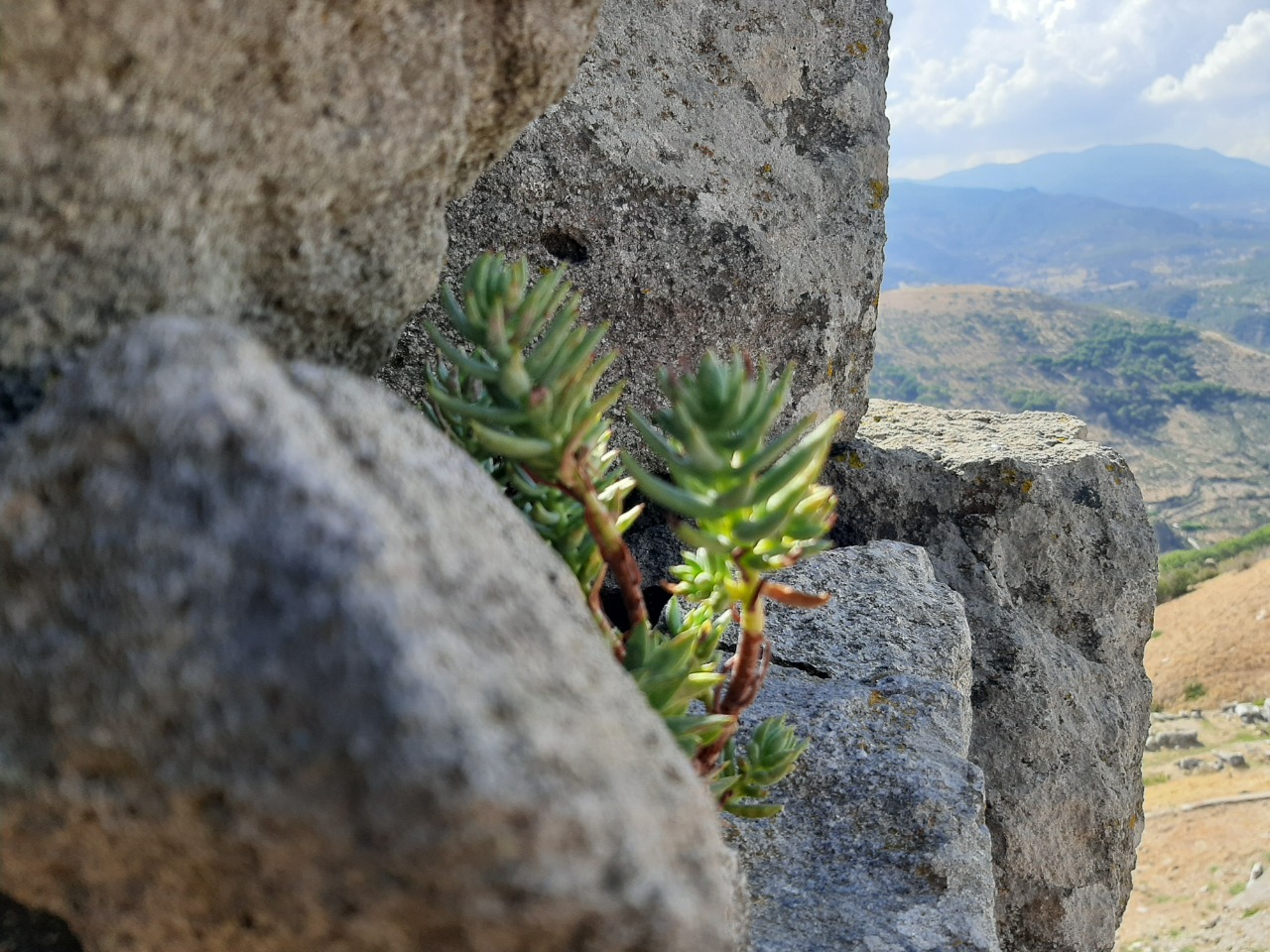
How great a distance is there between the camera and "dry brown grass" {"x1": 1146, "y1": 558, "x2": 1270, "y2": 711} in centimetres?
2053

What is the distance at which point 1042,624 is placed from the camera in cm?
511

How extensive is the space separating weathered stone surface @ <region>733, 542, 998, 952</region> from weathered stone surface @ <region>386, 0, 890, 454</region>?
1082mm

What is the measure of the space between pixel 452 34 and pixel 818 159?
278 cm

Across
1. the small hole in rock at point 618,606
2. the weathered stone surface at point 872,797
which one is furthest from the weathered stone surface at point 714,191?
the weathered stone surface at point 872,797

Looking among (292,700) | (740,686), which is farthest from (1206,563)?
(292,700)

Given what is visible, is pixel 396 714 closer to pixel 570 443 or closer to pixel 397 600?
pixel 397 600

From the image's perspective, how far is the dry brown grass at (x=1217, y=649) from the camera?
20.5 m

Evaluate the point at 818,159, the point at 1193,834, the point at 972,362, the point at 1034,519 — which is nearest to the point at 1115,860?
the point at 1034,519

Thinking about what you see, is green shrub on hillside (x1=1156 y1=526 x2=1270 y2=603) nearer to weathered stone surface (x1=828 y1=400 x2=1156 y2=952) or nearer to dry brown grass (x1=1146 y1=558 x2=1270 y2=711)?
dry brown grass (x1=1146 y1=558 x2=1270 y2=711)

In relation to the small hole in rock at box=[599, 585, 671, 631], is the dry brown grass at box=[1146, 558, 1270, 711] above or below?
below

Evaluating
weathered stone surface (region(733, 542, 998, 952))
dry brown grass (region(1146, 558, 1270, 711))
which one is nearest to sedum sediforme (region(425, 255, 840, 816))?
weathered stone surface (region(733, 542, 998, 952))

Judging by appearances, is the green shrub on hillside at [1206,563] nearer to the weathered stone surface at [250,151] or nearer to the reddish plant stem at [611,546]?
the reddish plant stem at [611,546]

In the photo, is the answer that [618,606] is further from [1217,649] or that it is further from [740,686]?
[1217,649]

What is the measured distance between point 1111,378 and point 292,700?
12457 centimetres
